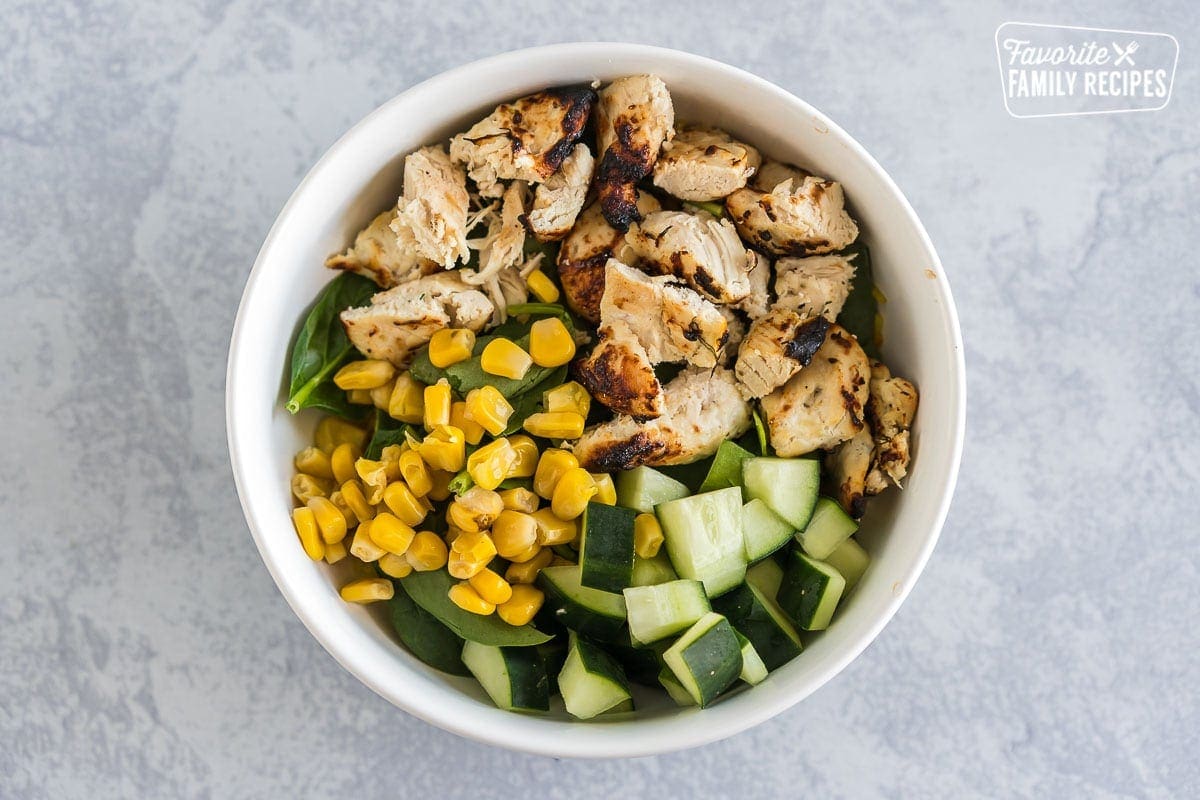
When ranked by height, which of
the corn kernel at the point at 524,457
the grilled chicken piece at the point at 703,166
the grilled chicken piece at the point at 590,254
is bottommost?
the corn kernel at the point at 524,457

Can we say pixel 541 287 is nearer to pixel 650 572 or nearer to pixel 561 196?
pixel 561 196

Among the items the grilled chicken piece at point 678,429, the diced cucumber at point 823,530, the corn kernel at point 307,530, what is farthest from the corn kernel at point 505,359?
the diced cucumber at point 823,530

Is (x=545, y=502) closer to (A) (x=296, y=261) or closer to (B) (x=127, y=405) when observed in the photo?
(A) (x=296, y=261)

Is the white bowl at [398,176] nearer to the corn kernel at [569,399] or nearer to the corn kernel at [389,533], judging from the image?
the corn kernel at [389,533]

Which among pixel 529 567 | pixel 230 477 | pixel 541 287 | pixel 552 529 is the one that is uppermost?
pixel 541 287

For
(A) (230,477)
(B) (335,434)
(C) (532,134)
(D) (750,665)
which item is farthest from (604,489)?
(A) (230,477)

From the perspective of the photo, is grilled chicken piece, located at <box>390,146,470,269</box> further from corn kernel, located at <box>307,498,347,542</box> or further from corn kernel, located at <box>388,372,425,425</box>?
corn kernel, located at <box>307,498,347,542</box>
